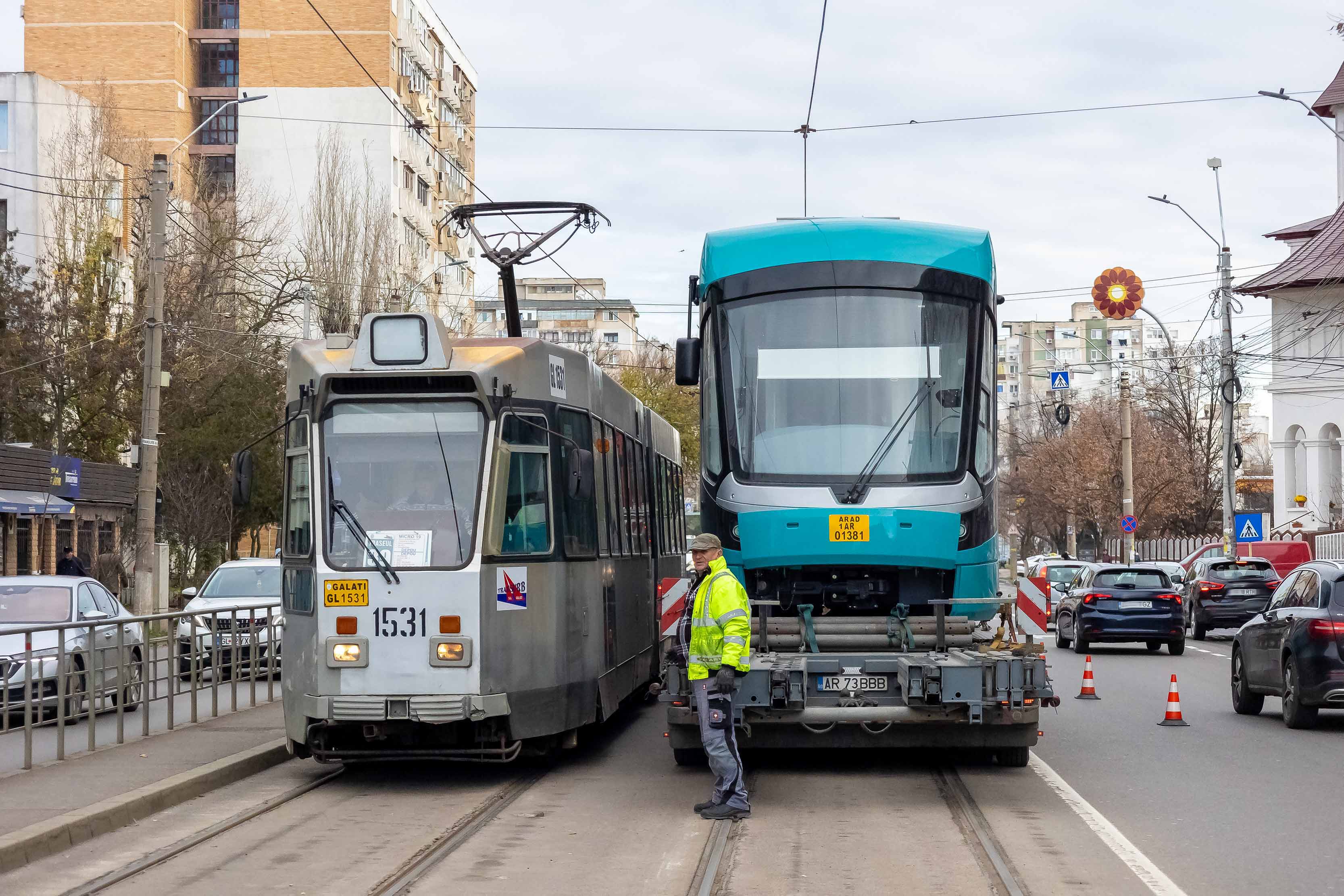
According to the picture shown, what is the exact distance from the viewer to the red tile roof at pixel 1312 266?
54.9 meters

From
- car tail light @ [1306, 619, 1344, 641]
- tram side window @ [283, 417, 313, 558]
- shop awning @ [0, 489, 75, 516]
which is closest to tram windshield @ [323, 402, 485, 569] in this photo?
tram side window @ [283, 417, 313, 558]

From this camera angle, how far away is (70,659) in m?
12.7

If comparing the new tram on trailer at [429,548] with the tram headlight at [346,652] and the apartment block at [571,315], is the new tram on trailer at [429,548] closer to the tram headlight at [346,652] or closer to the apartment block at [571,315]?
the tram headlight at [346,652]

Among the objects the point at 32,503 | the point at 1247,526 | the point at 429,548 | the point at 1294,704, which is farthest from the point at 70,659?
the point at 1247,526

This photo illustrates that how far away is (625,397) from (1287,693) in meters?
6.66

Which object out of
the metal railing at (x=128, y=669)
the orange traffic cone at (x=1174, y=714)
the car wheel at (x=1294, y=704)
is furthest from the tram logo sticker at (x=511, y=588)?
the car wheel at (x=1294, y=704)

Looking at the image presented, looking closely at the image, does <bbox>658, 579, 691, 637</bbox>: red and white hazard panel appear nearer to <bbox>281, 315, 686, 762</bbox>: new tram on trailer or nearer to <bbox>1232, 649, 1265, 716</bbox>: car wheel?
<bbox>281, 315, 686, 762</bbox>: new tram on trailer

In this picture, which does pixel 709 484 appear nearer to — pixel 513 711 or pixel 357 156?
pixel 513 711

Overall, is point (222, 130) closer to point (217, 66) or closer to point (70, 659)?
point (217, 66)

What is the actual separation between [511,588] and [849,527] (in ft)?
7.63

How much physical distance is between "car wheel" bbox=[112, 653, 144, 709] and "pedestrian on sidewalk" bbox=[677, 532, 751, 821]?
569 cm

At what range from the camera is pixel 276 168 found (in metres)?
71.5

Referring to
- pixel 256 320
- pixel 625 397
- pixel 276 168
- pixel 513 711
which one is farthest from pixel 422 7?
pixel 513 711

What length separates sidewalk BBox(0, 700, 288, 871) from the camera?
30.6 ft
